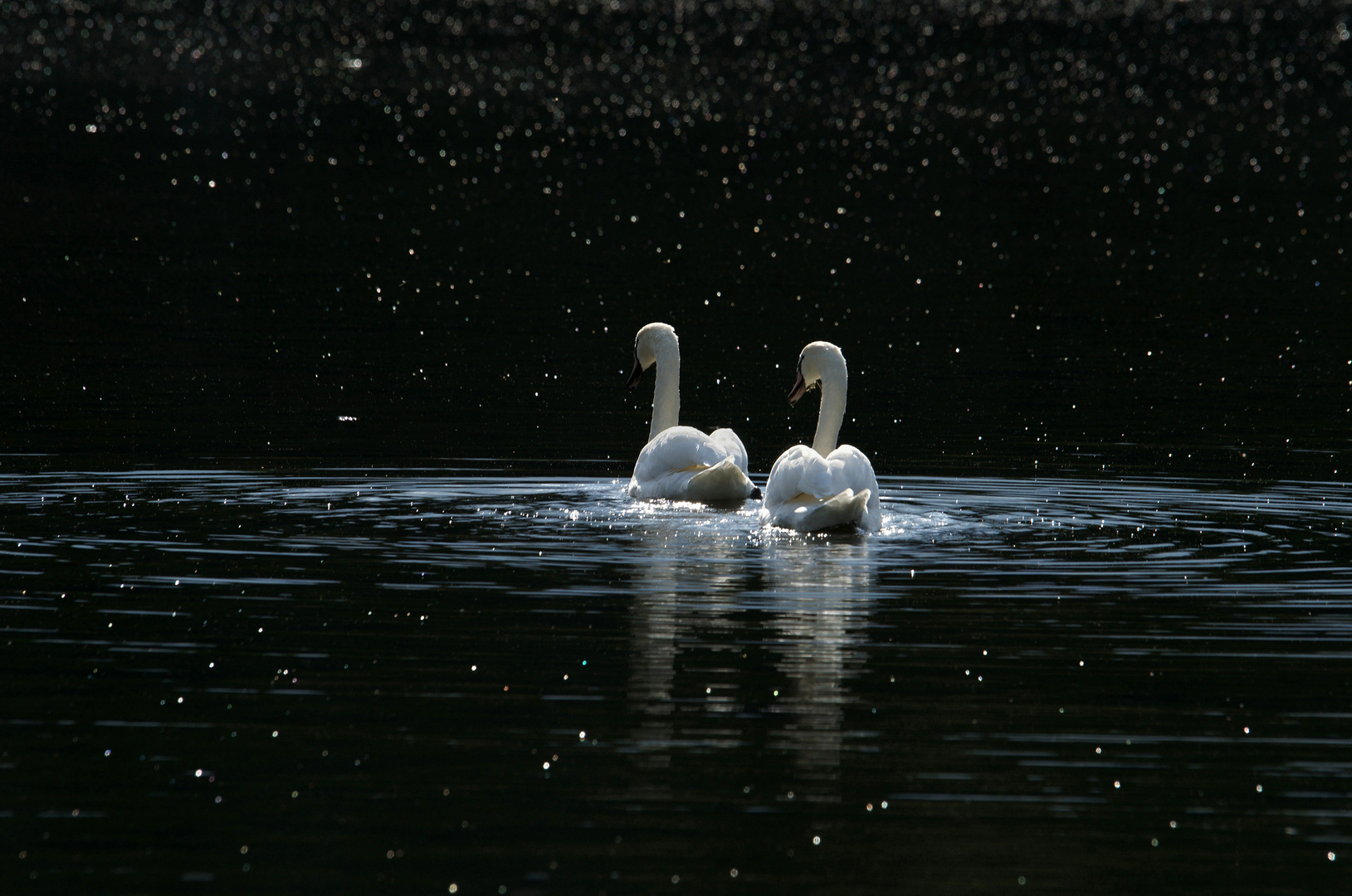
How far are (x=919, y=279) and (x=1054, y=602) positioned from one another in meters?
21.3

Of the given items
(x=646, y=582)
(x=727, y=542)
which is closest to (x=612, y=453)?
(x=727, y=542)

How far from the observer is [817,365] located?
54.9 ft

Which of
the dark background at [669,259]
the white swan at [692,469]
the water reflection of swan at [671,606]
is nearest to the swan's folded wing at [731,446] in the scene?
the white swan at [692,469]

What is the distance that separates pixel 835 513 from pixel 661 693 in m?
3.87

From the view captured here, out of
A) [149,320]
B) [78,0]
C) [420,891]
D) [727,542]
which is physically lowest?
[420,891]

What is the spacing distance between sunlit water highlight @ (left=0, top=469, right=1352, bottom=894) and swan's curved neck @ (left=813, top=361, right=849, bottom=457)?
1.65m

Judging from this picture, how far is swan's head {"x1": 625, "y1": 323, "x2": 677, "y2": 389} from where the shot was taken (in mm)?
18219

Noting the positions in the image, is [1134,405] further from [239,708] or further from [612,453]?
[239,708]

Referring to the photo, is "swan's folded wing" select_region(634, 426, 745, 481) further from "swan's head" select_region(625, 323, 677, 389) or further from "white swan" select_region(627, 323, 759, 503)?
"swan's head" select_region(625, 323, 677, 389)

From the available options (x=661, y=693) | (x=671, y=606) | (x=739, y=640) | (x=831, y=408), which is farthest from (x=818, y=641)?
(x=831, y=408)

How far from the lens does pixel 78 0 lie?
11181cm

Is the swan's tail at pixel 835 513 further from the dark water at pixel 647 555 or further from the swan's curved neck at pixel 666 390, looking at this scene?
the swan's curved neck at pixel 666 390

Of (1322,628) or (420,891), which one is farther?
(1322,628)

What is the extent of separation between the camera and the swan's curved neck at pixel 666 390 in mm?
17750
